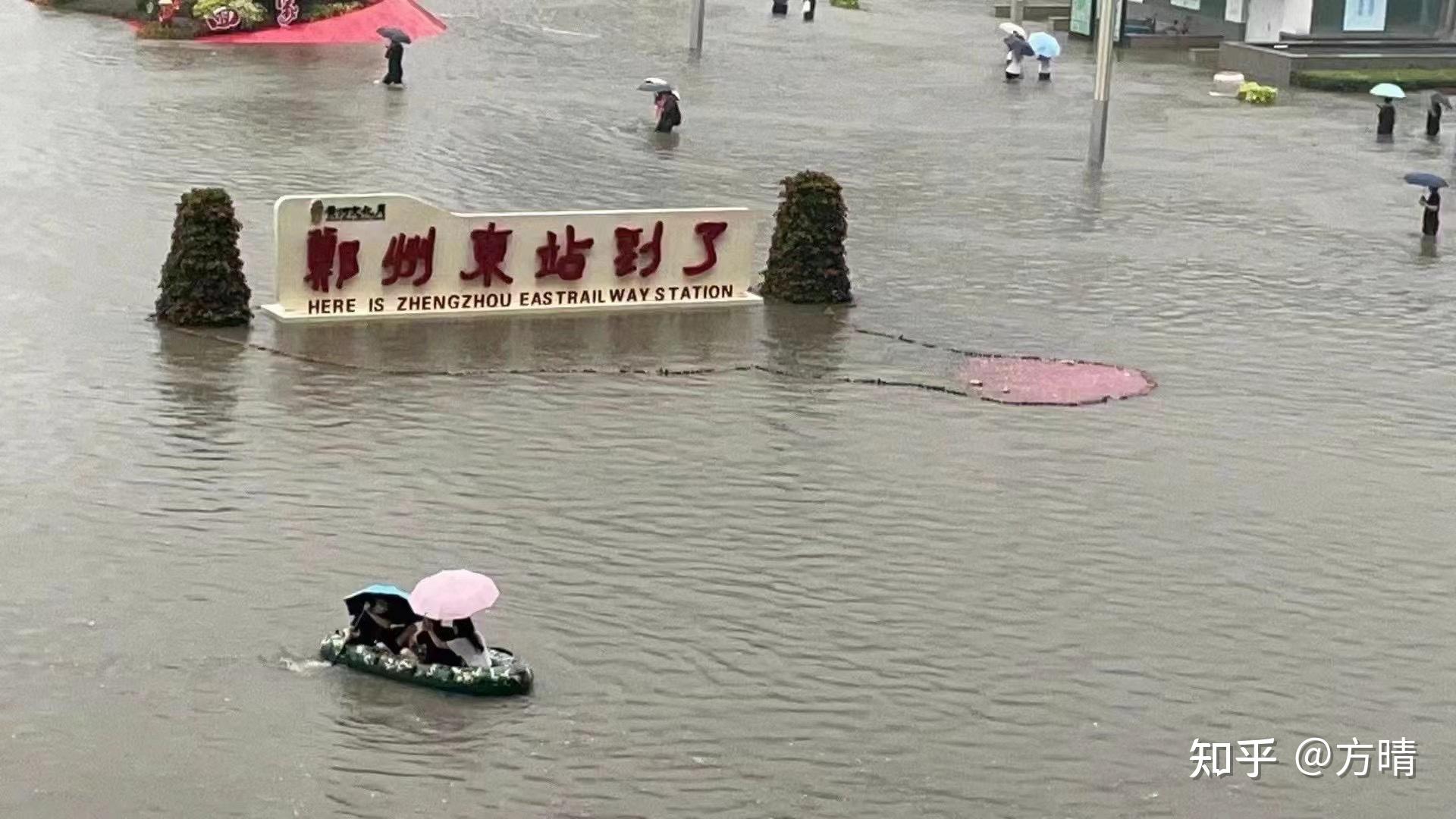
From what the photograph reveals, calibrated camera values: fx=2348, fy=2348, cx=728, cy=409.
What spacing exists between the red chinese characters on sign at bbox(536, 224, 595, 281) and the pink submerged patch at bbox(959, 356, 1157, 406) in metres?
4.14

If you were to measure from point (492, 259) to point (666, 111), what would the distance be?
12635mm

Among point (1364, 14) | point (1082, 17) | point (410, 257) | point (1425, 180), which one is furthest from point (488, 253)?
point (1082, 17)

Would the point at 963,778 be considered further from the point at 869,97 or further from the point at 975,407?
the point at 869,97

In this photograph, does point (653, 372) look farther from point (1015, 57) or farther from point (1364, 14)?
point (1364, 14)

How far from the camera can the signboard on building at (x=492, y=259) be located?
23156 millimetres

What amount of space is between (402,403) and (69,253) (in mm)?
6960

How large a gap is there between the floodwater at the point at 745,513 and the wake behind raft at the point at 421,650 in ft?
0.52

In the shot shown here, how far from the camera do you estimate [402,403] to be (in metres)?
20.8

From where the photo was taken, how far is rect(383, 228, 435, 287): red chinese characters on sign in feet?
77.0

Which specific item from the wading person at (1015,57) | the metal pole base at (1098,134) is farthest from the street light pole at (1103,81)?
the wading person at (1015,57)

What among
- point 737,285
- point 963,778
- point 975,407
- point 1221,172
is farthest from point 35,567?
point 1221,172

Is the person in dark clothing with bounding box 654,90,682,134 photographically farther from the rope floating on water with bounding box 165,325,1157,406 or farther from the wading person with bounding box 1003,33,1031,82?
the rope floating on water with bounding box 165,325,1157,406

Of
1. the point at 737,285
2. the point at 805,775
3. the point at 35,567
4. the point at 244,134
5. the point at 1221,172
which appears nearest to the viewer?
the point at 805,775

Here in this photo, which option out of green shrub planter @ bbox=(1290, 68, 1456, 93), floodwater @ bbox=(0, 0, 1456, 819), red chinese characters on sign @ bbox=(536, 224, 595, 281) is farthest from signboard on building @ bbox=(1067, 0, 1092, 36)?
red chinese characters on sign @ bbox=(536, 224, 595, 281)
